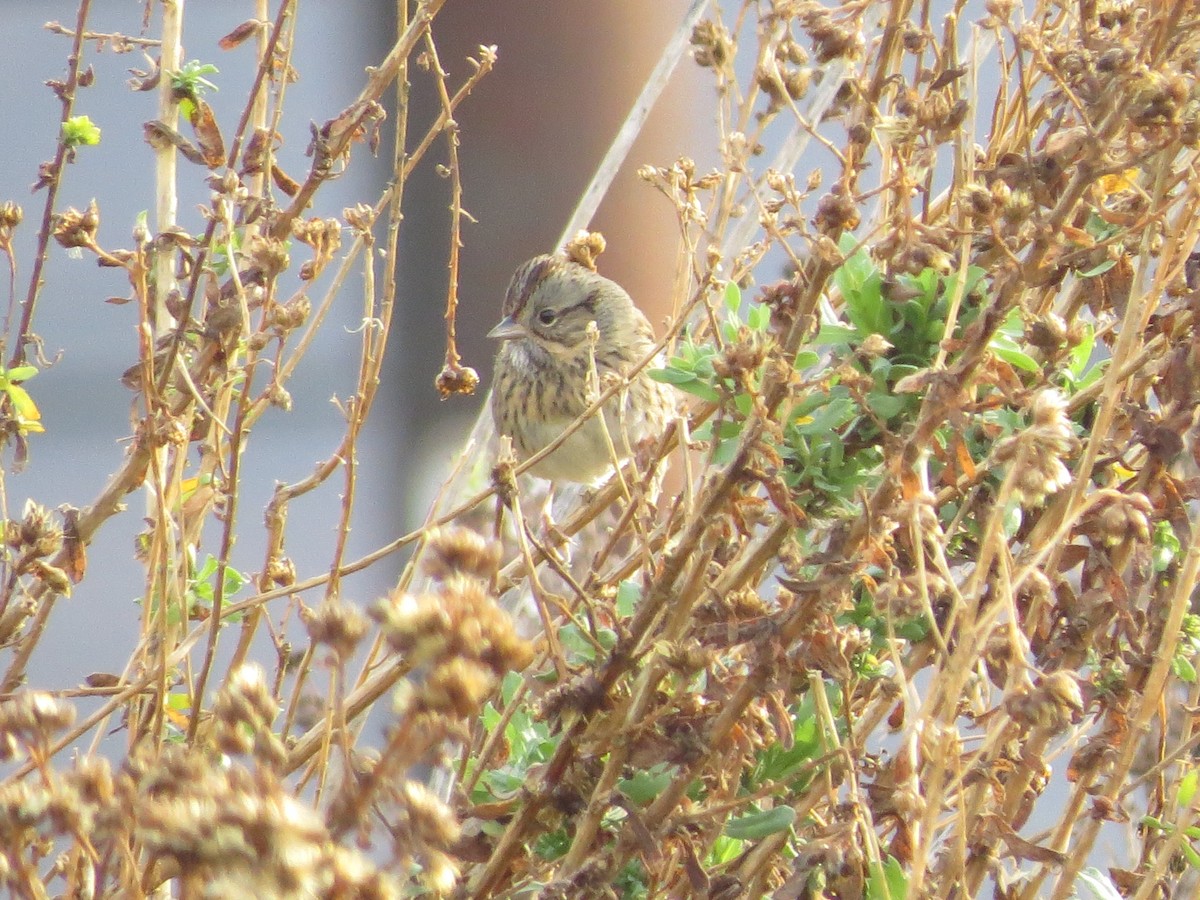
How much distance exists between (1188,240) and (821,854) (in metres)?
0.64

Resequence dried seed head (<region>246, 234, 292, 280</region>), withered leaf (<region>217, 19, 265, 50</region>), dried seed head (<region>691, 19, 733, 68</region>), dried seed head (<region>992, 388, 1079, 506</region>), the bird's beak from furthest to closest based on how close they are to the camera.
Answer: the bird's beak
withered leaf (<region>217, 19, 265, 50</region>)
dried seed head (<region>691, 19, 733, 68</region>)
dried seed head (<region>246, 234, 292, 280</region>)
dried seed head (<region>992, 388, 1079, 506</region>)

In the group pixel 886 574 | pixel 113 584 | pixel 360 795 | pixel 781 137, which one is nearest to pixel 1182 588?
pixel 886 574

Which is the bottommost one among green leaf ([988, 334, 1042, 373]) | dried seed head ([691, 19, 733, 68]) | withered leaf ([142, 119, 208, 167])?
withered leaf ([142, 119, 208, 167])

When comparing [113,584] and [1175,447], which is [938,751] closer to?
[1175,447]

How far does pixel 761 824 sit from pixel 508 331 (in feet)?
7.73

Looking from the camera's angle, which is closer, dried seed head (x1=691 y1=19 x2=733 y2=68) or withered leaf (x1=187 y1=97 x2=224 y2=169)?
dried seed head (x1=691 y1=19 x2=733 y2=68)

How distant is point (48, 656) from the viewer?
495 cm

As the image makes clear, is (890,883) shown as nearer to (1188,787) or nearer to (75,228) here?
(1188,787)

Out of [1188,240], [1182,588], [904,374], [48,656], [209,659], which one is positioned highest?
[1188,240]

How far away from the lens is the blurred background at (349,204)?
456cm

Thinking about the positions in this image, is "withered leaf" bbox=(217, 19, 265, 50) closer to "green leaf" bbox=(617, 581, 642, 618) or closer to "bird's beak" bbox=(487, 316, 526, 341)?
"green leaf" bbox=(617, 581, 642, 618)

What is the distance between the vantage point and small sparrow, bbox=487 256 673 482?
3.41 meters

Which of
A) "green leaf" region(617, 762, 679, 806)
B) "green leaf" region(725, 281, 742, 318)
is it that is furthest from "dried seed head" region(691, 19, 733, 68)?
"green leaf" region(617, 762, 679, 806)

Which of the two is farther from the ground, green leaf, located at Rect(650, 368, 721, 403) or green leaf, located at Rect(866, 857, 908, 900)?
green leaf, located at Rect(650, 368, 721, 403)
